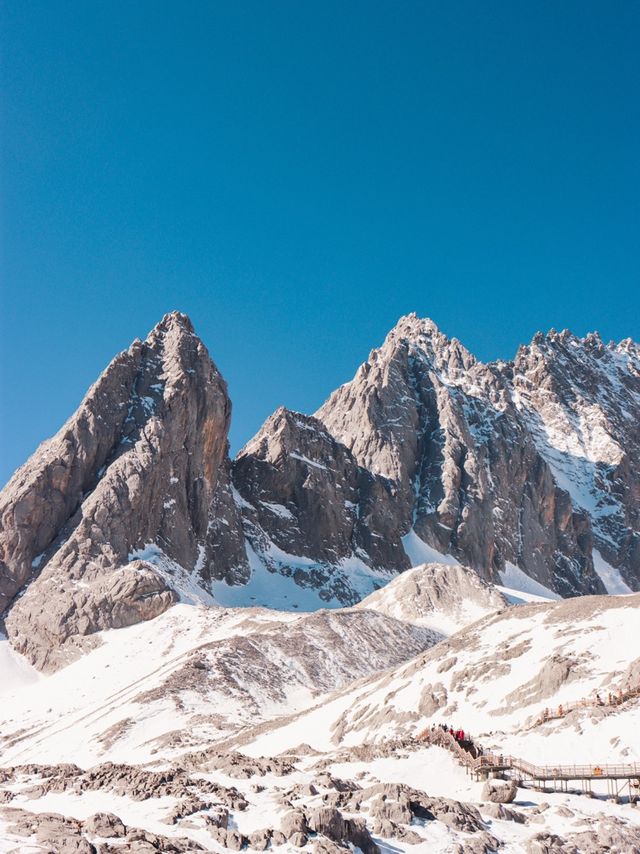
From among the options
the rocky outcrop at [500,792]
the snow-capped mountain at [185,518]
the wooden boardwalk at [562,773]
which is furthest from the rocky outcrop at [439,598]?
the rocky outcrop at [500,792]

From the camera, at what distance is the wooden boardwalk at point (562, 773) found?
32.3 m

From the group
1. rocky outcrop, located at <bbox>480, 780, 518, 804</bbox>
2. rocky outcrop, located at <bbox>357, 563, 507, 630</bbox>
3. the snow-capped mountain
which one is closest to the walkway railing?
rocky outcrop, located at <bbox>480, 780, 518, 804</bbox>

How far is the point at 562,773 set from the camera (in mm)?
33594

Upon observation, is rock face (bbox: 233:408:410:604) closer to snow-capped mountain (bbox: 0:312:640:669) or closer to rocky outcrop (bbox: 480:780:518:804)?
snow-capped mountain (bbox: 0:312:640:669)

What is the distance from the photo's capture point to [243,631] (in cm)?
9512

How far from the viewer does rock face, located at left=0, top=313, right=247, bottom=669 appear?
4486 inches

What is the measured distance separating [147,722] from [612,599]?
35293 mm

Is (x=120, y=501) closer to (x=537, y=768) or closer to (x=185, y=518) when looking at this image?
(x=185, y=518)

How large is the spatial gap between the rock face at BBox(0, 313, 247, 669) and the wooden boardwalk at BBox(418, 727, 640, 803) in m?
82.2

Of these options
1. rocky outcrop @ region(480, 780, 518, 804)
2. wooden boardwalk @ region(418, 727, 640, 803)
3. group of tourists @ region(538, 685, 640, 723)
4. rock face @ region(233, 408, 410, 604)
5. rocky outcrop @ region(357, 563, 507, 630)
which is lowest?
rocky outcrop @ region(480, 780, 518, 804)

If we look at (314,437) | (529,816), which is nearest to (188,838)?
(529,816)

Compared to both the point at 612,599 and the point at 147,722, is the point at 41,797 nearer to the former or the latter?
the point at 147,722

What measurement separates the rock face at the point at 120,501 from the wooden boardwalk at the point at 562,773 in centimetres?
8218

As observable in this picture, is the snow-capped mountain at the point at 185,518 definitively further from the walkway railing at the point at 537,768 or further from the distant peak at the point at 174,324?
the walkway railing at the point at 537,768
